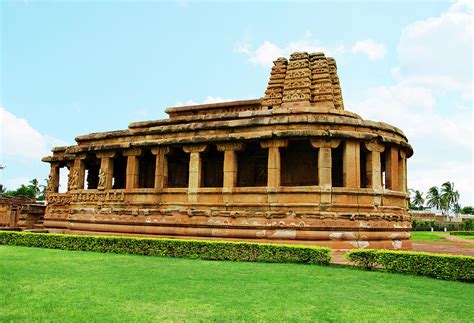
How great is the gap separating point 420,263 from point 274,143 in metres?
6.52

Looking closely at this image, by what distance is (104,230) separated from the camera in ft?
55.9

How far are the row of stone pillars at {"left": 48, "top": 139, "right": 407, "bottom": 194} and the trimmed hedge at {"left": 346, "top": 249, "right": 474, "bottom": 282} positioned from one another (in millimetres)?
3665

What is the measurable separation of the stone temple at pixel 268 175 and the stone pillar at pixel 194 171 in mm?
39

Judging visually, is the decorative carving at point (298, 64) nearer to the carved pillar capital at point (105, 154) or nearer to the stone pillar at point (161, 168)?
the stone pillar at point (161, 168)

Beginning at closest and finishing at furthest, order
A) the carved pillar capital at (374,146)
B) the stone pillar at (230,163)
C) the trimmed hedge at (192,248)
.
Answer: the trimmed hedge at (192,248)
the carved pillar capital at (374,146)
the stone pillar at (230,163)

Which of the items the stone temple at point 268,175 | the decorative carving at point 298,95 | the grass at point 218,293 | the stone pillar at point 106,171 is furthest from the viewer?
the stone pillar at point 106,171

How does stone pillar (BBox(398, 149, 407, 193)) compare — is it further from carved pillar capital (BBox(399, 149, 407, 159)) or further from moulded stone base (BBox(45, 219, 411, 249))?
moulded stone base (BBox(45, 219, 411, 249))

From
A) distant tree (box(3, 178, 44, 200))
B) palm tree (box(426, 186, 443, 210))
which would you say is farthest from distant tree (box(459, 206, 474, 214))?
distant tree (box(3, 178, 44, 200))

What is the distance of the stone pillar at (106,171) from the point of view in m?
17.8

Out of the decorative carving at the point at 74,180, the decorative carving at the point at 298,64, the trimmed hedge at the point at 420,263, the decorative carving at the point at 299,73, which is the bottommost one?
the trimmed hedge at the point at 420,263

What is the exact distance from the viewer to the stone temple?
1372cm

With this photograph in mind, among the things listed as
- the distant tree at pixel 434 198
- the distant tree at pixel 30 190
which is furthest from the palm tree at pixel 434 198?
the distant tree at pixel 30 190

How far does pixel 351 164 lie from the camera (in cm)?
1399

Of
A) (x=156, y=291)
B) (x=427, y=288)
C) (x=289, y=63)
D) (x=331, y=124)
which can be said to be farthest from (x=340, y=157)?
(x=156, y=291)
